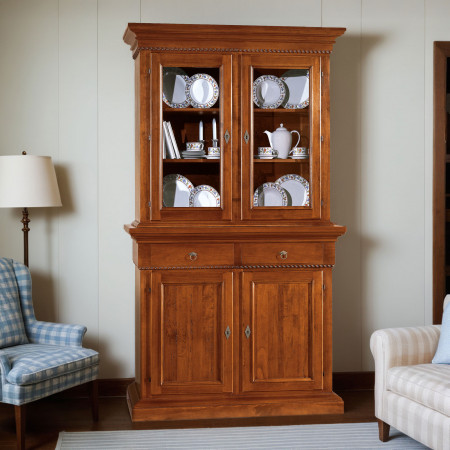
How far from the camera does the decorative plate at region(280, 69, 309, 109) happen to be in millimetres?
3896

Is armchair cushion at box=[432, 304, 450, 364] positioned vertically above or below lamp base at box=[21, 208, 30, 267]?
below

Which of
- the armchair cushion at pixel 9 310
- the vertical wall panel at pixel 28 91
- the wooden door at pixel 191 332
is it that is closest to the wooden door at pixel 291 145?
the wooden door at pixel 191 332

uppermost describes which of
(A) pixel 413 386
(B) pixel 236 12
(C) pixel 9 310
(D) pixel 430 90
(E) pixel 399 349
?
(B) pixel 236 12

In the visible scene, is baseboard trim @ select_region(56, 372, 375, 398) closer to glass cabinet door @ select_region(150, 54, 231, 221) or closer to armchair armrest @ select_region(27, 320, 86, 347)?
armchair armrest @ select_region(27, 320, 86, 347)

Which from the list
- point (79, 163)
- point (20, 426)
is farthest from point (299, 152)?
point (20, 426)

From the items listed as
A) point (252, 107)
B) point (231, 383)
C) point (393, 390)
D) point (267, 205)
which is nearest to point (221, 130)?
point (252, 107)

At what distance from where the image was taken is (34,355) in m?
3.55

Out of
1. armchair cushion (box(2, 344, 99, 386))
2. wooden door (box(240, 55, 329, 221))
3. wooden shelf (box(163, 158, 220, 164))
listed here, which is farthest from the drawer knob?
armchair cushion (box(2, 344, 99, 386))

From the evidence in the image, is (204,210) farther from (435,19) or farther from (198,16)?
(435,19)

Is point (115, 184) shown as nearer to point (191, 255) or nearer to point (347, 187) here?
point (191, 255)

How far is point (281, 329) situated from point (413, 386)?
2.80 ft

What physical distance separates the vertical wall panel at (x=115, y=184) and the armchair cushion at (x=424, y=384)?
166 centimetres

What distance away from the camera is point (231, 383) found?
12.6 feet

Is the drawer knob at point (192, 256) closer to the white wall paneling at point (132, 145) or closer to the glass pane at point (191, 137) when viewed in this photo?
the glass pane at point (191, 137)
